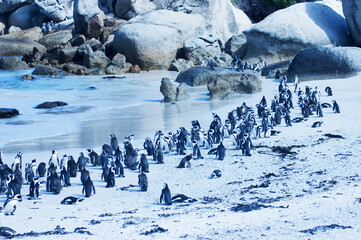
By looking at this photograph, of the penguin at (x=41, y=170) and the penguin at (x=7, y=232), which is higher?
the penguin at (x=41, y=170)

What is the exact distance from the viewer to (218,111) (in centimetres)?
1398

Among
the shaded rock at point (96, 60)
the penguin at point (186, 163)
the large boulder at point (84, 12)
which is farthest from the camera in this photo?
the large boulder at point (84, 12)

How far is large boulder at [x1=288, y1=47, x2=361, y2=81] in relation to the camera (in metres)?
17.4

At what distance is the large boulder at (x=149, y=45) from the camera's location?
79.6ft

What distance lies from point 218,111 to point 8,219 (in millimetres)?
7951

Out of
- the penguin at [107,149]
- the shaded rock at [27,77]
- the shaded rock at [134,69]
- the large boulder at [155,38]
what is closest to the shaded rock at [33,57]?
the large boulder at [155,38]

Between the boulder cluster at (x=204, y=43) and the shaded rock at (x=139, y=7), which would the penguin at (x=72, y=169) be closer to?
the boulder cluster at (x=204, y=43)

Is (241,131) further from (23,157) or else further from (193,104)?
(193,104)

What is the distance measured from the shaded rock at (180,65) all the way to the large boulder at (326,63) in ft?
20.3

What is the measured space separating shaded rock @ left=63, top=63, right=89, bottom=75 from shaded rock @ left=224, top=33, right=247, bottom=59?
667cm

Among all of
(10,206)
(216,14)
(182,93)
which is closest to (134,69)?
(216,14)

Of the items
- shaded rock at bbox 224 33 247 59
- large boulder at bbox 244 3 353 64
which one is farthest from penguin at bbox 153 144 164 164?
shaded rock at bbox 224 33 247 59

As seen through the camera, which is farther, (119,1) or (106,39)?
(119,1)

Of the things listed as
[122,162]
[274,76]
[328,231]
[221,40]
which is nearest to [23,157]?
[122,162]
